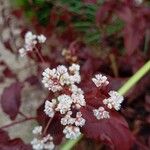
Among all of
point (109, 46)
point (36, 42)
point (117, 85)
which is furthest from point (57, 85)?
point (109, 46)

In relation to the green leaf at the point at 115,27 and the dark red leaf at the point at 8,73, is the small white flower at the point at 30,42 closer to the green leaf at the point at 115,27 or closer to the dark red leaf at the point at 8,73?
the dark red leaf at the point at 8,73

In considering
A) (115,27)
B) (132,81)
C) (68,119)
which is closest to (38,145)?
(68,119)

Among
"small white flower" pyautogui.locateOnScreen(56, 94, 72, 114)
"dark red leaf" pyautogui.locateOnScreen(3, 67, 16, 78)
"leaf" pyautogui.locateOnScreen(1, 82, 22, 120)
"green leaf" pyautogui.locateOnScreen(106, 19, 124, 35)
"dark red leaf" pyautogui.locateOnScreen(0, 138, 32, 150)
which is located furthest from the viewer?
"green leaf" pyautogui.locateOnScreen(106, 19, 124, 35)

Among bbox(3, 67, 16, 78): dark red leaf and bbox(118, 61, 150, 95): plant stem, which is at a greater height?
bbox(118, 61, 150, 95): plant stem

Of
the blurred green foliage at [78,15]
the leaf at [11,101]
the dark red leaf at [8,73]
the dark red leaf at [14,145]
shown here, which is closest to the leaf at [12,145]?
the dark red leaf at [14,145]

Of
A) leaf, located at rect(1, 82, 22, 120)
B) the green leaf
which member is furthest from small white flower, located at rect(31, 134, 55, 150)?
the green leaf

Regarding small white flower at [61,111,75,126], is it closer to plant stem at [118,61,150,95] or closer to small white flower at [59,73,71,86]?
small white flower at [59,73,71,86]
